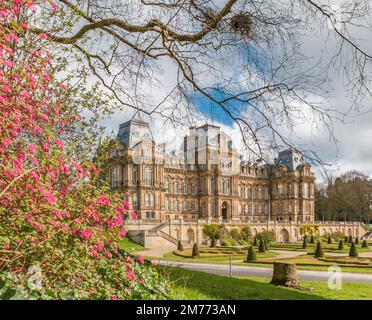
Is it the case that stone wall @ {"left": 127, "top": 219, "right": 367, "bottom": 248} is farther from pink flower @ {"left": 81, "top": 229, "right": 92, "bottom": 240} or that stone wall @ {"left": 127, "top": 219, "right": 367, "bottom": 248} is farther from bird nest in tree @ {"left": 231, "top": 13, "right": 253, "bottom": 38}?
pink flower @ {"left": 81, "top": 229, "right": 92, "bottom": 240}

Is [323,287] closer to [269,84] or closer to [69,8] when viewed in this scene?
[269,84]

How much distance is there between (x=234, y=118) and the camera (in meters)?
6.03

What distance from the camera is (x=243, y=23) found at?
596 centimetres

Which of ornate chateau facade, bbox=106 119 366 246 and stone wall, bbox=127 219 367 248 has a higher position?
ornate chateau facade, bbox=106 119 366 246

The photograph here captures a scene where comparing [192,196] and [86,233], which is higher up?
[86,233]

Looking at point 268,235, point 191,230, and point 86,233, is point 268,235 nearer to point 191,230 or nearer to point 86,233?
point 191,230

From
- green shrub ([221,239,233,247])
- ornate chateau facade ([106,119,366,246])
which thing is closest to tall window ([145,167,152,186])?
ornate chateau facade ([106,119,366,246])

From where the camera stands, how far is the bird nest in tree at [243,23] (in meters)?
5.91

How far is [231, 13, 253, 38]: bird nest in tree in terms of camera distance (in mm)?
5910

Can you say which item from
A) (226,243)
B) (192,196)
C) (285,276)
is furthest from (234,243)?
(285,276)

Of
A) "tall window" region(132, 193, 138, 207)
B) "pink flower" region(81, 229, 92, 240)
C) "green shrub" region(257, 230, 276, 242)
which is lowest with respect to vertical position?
"green shrub" region(257, 230, 276, 242)

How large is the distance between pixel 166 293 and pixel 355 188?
68439 mm

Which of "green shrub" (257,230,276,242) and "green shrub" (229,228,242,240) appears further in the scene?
"green shrub" (257,230,276,242)
